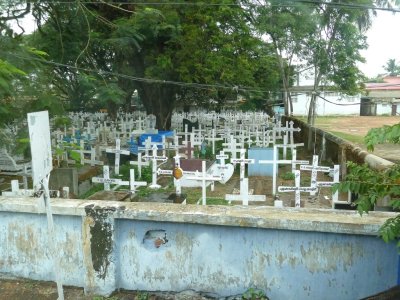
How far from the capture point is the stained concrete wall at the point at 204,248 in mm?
3086

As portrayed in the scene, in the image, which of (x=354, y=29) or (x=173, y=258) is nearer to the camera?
(x=173, y=258)

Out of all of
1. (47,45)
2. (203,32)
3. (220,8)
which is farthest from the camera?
(203,32)

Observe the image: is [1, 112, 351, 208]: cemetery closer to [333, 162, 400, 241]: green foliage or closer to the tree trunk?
[333, 162, 400, 241]: green foliage

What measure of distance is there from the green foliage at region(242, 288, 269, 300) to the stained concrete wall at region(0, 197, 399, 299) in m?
0.05

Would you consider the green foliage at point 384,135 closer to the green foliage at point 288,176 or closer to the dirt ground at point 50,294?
the dirt ground at point 50,294

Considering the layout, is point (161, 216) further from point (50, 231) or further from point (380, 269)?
point (380, 269)

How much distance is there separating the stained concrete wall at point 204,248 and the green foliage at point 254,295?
0.15ft

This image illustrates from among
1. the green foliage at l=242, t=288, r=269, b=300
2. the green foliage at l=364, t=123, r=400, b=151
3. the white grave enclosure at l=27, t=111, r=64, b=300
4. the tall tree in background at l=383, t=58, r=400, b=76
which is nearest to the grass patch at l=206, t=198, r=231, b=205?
the green foliage at l=242, t=288, r=269, b=300

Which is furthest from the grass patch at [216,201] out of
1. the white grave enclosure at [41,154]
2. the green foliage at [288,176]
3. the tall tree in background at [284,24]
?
the tall tree in background at [284,24]

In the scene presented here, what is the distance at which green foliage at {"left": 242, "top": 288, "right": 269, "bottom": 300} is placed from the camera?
324cm

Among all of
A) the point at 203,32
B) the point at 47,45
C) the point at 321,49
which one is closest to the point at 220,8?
the point at 203,32

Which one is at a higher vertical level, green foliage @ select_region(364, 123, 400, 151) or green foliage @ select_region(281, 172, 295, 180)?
green foliage @ select_region(364, 123, 400, 151)

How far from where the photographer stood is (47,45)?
12.0 meters

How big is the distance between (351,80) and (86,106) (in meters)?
22.3
